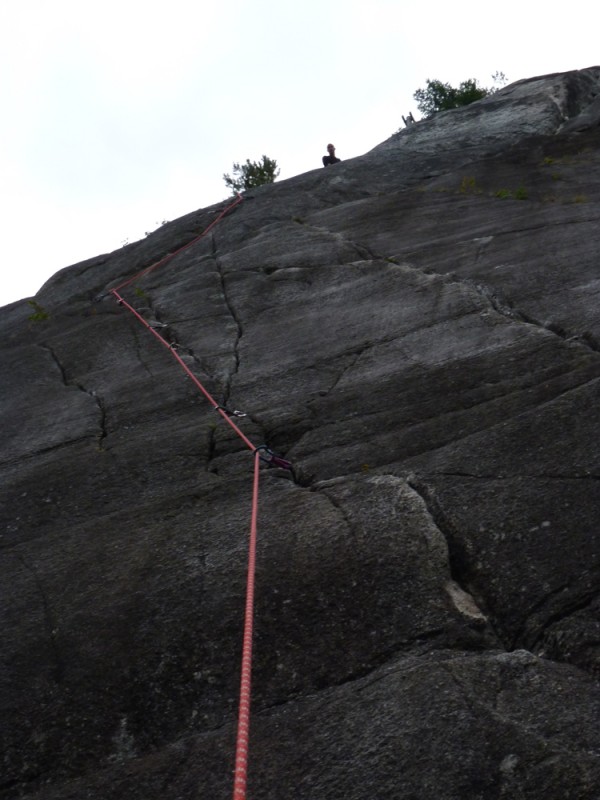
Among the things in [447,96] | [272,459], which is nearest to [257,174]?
[447,96]

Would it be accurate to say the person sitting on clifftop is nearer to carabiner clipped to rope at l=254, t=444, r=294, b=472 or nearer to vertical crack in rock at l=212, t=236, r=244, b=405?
vertical crack in rock at l=212, t=236, r=244, b=405

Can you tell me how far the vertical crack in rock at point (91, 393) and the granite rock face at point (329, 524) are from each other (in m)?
0.03

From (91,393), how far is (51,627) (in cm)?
387

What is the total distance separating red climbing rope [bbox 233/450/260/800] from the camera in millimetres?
3332

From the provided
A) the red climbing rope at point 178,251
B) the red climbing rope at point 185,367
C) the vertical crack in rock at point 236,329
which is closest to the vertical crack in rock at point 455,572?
the red climbing rope at point 185,367

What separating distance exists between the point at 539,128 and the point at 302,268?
5751 millimetres

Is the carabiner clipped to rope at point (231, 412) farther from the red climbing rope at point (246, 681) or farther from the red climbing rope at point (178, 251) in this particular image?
the red climbing rope at point (178, 251)

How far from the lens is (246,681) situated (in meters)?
3.93

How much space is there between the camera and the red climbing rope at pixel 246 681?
131 inches

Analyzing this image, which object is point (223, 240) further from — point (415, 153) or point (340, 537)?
point (340, 537)

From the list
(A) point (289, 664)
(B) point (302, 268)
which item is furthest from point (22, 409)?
(A) point (289, 664)

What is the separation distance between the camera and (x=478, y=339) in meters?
7.69

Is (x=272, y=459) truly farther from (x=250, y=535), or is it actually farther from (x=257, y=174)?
(x=257, y=174)

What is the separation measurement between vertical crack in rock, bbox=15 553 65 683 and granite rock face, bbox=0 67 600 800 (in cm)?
3
